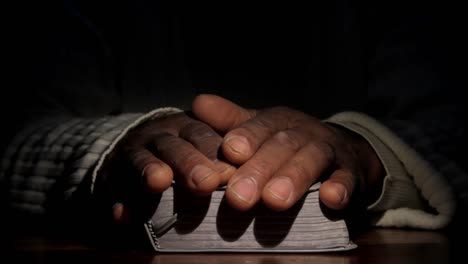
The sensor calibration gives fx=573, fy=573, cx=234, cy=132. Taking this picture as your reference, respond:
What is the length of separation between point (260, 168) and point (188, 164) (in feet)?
0.22

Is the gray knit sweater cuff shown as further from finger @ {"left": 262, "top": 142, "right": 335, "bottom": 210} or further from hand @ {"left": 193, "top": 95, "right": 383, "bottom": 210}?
finger @ {"left": 262, "top": 142, "right": 335, "bottom": 210}

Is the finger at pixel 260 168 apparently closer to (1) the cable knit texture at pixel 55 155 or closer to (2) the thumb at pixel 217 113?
(2) the thumb at pixel 217 113

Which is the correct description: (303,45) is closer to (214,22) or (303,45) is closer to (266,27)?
(266,27)

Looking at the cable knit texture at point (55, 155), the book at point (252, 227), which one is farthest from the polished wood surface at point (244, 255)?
the cable knit texture at point (55, 155)

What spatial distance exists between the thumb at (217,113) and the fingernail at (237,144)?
0.08 metres

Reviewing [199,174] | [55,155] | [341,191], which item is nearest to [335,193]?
[341,191]

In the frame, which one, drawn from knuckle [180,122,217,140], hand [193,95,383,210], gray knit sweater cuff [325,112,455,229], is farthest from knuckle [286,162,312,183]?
gray knit sweater cuff [325,112,455,229]

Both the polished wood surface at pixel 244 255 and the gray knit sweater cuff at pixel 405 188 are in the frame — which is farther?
the gray knit sweater cuff at pixel 405 188

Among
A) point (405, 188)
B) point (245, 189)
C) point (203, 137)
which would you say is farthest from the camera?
point (405, 188)

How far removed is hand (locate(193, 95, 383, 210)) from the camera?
1.61 feet

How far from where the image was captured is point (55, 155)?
0.83 metres

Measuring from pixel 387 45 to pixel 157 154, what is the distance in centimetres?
62

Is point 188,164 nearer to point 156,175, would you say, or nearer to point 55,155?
point 156,175

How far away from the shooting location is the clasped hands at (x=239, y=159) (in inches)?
19.6
